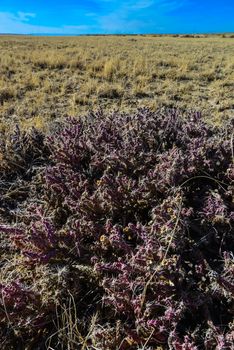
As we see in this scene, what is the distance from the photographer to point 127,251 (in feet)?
7.16

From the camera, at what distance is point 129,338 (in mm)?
1852

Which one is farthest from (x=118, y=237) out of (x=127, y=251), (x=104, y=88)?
(x=104, y=88)

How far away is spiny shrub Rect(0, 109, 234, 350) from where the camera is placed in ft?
6.32

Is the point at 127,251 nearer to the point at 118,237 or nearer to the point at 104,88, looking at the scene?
the point at 118,237

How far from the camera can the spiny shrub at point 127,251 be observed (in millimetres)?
1926

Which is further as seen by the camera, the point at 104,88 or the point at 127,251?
the point at 104,88

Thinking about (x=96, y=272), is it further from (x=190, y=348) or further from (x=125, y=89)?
(x=125, y=89)

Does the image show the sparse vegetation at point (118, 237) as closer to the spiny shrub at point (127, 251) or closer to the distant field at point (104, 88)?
the spiny shrub at point (127, 251)

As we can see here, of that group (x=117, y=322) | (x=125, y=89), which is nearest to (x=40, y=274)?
(x=117, y=322)

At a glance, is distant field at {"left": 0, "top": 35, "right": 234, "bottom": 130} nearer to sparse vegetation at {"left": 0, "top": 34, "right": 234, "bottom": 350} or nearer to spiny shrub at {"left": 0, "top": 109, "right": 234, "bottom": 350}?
sparse vegetation at {"left": 0, "top": 34, "right": 234, "bottom": 350}

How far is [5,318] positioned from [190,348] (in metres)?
1.00

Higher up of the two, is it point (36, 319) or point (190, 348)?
point (190, 348)

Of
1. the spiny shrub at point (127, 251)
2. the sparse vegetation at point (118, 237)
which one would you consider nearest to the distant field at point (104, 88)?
the sparse vegetation at point (118, 237)

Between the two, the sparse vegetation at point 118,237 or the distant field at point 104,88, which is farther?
the distant field at point 104,88
